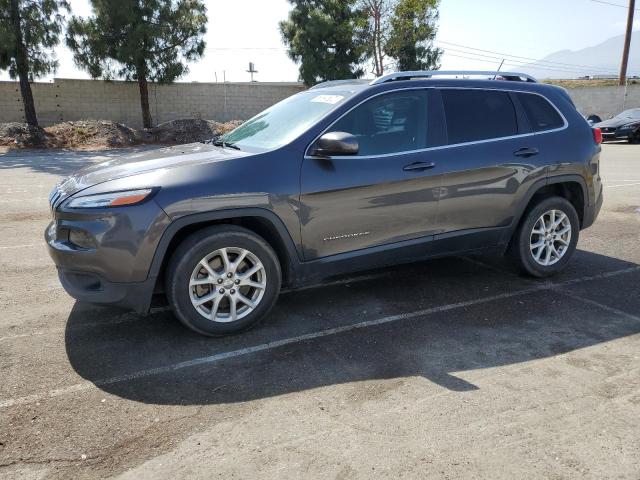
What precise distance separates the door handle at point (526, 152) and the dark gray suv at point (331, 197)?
0.06 ft

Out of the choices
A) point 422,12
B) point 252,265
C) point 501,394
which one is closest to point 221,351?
point 252,265

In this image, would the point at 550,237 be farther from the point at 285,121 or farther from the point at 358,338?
the point at 285,121

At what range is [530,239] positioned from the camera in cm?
527

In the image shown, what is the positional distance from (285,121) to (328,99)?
410 mm

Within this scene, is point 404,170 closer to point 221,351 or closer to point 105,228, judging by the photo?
point 221,351

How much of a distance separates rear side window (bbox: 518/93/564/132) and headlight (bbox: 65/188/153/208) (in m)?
3.56

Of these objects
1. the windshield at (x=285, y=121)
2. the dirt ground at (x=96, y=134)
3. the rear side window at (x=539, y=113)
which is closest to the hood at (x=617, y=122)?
the dirt ground at (x=96, y=134)

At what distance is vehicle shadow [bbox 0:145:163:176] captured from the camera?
15.2 m

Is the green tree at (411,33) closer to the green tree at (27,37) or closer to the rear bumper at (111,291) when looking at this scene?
the green tree at (27,37)

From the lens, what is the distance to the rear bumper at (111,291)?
12.3ft

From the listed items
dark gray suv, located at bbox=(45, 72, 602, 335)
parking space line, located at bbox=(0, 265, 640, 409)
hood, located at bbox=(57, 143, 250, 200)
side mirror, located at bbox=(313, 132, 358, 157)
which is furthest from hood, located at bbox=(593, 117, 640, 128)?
hood, located at bbox=(57, 143, 250, 200)

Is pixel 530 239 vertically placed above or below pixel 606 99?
below

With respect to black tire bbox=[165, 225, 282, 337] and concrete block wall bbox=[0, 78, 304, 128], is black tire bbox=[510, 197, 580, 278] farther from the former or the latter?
concrete block wall bbox=[0, 78, 304, 128]

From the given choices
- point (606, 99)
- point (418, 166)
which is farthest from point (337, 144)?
point (606, 99)
